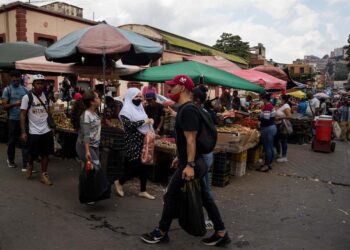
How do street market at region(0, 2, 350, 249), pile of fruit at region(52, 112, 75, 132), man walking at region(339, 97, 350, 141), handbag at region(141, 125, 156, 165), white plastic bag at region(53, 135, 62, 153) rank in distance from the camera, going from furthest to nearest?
1. man walking at region(339, 97, 350, 141)
2. white plastic bag at region(53, 135, 62, 153)
3. pile of fruit at region(52, 112, 75, 132)
4. handbag at region(141, 125, 156, 165)
5. street market at region(0, 2, 350, 249)

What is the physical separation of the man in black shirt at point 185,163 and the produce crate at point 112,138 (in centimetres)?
205

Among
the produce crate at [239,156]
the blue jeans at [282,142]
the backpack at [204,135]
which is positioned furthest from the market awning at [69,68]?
the backpack at [204,135]

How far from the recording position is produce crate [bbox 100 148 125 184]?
244 inches

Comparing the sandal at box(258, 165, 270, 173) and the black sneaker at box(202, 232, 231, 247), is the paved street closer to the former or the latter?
the black sneaker at box(202, 232, 231, 247)

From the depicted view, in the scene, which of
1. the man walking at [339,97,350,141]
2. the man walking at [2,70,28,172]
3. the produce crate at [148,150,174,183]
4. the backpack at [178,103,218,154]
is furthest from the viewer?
the man walking at [339,97,350,141]

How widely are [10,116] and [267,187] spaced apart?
5.34 metres

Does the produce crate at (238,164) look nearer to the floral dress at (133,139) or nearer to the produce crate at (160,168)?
the produce crate at (160,168)

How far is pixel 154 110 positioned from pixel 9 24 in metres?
16.8

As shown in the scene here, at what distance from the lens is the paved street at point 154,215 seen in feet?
14.2

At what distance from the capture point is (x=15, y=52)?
30.3 ft

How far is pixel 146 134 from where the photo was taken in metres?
5.71

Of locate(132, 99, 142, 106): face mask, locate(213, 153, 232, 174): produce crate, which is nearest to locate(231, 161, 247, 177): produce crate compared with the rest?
locate(213, 153, 232, 174): produce crate

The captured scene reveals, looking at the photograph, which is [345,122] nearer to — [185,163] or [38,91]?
[38,91]

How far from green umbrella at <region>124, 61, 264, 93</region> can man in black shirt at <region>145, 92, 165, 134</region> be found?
0.43 meters
